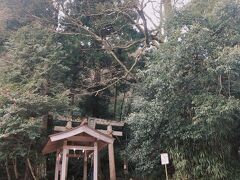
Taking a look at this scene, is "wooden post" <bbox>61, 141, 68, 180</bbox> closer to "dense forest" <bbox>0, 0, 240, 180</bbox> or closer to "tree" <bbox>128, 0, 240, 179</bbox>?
"dense forest" <bbox>0, 0, 240, 180</bbox>

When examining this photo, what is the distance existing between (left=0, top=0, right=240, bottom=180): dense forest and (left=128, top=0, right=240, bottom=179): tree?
29 mm

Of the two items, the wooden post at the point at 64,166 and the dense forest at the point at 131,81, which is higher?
the dense forest at the point at 131,81

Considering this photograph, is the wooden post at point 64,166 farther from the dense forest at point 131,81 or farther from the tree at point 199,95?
the tree at point 199,95

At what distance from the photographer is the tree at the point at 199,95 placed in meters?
7.41

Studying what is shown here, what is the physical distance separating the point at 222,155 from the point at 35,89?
20.9 feet

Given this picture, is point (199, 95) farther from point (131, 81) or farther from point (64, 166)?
point (131, 81)

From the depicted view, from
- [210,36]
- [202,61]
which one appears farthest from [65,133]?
[210,36]

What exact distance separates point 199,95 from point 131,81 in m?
5.33

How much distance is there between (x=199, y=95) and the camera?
7.59 m

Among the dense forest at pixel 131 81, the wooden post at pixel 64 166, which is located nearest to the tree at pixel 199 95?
the dense forest at pixel 131 81

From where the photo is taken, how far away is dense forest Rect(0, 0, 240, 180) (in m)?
7.80

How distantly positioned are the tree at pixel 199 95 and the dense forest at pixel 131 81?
29 millimetres

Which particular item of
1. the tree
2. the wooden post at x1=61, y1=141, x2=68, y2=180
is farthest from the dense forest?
the wooden post at x1=61, y1=141, x2=68, y2=180

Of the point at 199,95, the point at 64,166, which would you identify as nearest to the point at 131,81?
the point at 199,95
